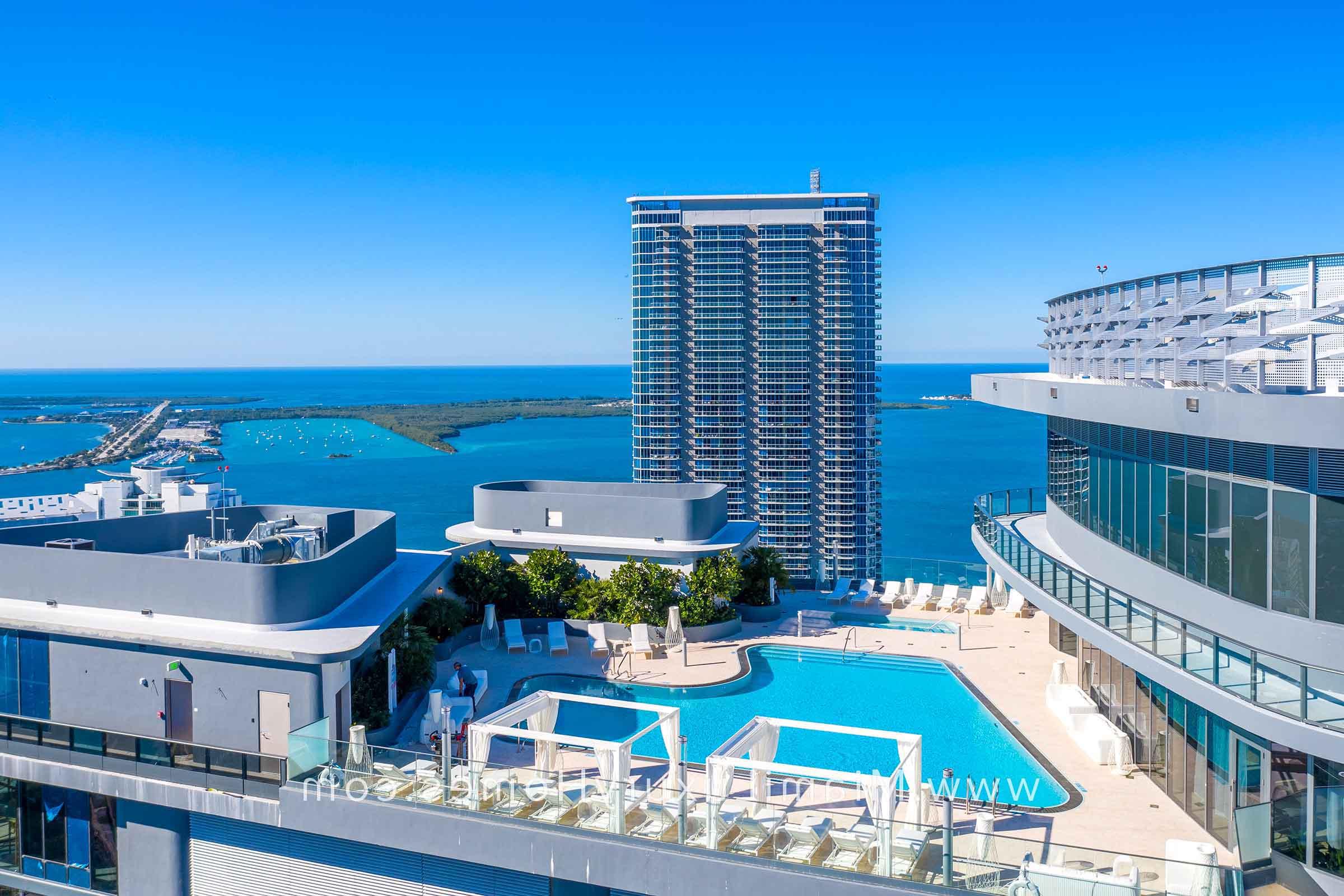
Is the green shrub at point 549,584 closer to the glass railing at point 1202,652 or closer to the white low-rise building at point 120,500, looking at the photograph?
the glass railing at point 1202,652

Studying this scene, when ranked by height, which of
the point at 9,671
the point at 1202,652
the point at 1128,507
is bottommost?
the point at 9,671

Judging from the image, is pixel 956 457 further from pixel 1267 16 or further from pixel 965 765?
pixel 965 765

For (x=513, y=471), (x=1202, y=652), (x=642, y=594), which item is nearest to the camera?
(x=1202, y=652)

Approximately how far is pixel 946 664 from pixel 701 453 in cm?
3612

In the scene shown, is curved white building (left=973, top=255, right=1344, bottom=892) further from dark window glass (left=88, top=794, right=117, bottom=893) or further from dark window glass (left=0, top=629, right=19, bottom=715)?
dark window glass (left=0, top=629, right=19, bottom=715)

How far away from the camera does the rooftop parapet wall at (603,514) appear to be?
20.6 meters

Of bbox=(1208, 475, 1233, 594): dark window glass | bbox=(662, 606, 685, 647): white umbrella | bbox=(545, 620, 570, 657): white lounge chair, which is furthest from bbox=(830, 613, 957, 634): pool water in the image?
bbox=(1208, 475, 1233, 594): dark window glass

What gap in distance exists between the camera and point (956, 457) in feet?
452

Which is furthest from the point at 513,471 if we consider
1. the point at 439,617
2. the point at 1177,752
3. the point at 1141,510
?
the point at 1177,752

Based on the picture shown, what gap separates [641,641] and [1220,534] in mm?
10782

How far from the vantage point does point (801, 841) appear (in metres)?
8.94

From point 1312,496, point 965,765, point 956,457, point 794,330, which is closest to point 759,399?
point 794,330

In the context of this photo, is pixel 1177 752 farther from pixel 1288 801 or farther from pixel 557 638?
pixel 557 638

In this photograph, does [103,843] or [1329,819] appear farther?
[103,843]
